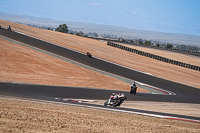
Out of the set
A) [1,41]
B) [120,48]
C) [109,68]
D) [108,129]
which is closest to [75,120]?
[108,129]

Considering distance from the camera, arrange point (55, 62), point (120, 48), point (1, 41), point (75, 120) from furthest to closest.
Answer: point (120, 48), point (1, 41), point (55, 62), point (75, 120)

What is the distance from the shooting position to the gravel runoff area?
9125 mm

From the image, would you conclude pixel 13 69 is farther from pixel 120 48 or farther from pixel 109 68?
pixel 120 48

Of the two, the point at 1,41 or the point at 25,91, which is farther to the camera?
the point at 1,41

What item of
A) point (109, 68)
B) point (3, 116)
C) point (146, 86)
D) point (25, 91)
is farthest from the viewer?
point (109, 68)

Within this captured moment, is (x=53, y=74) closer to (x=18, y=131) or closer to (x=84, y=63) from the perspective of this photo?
(x=84, y=63)

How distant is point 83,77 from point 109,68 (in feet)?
28.4

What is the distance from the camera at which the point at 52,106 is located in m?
13.7

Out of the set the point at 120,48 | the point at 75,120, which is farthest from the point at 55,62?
the point at 120,48

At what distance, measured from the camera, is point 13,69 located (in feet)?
92.8

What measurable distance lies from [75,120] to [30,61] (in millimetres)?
24218

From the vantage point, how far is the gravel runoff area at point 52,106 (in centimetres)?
912

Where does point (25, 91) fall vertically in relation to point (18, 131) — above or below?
below

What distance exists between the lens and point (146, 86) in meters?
30.1
